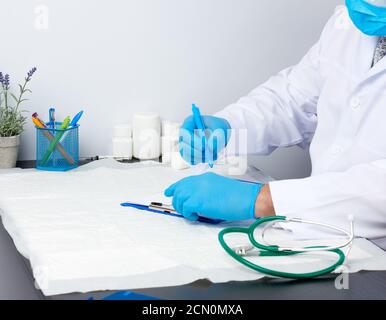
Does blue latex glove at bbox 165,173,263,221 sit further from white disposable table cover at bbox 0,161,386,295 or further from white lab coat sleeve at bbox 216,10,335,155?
white lab coat sleeve at bbox 216,10,335,155

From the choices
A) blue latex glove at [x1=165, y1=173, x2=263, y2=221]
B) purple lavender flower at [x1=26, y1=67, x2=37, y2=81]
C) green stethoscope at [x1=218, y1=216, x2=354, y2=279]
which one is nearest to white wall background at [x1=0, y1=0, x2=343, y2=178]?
purple lavender flower at [x1=26, y1=67, x2=37, y2=81]

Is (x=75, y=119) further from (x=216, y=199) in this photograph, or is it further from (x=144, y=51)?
(x=216, y=199)

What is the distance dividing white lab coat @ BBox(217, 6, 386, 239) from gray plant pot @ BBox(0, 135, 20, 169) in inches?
20.2

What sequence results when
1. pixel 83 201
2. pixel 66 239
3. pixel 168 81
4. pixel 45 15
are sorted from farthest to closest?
pixel 168 81
pixel 45 15
pixel 83 201
pixel 66 239

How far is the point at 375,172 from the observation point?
1188 millimetres

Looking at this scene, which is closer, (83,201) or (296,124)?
(83,201)

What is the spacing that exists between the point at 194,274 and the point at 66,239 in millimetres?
261

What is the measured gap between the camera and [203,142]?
1459 millimetres

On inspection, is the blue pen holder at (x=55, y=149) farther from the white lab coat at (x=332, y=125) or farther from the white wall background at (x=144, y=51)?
the white lab coat at (x=332, y=125)

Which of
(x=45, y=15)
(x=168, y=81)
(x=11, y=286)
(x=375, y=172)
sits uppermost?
(x=45, y=15)

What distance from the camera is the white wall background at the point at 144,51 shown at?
1.62m

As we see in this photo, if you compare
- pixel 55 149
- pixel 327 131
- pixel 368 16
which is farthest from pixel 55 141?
pixel 368 16
